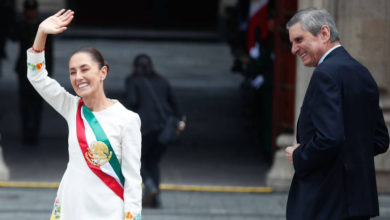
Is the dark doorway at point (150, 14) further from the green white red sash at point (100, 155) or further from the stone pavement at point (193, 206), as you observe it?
the green white red sash at point (100, 155)

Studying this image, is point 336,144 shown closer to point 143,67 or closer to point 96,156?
point 96,156

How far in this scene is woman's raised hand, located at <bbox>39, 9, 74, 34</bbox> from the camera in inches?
182

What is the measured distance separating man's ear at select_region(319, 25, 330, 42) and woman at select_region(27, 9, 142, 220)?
104 cm

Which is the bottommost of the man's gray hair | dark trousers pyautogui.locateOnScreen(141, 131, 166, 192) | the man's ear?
dark trousers pyautogui.locateOnScreen(141, 131, 166, 192)

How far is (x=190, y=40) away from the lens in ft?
98.8

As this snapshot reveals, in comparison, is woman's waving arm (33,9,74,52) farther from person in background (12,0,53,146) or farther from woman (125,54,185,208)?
person in background (12,0,53,146)

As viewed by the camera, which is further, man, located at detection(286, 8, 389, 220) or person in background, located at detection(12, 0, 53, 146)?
person in background, located at detection(12, 0, 53, 146)

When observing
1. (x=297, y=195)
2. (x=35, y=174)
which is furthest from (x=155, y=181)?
(x=297, y=195)

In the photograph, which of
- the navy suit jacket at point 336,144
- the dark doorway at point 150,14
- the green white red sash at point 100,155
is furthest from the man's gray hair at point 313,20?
the dark doorway at point 150,14

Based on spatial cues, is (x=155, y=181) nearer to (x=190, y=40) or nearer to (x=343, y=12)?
(x=343, y=12)

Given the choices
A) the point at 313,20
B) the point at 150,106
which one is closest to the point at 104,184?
the point at 313,20

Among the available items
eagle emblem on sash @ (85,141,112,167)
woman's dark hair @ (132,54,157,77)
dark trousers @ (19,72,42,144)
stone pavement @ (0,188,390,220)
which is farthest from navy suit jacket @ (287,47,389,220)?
dark trousers @ (19,72,42,144)

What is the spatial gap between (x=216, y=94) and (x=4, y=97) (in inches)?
174

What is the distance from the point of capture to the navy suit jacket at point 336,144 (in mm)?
4426
